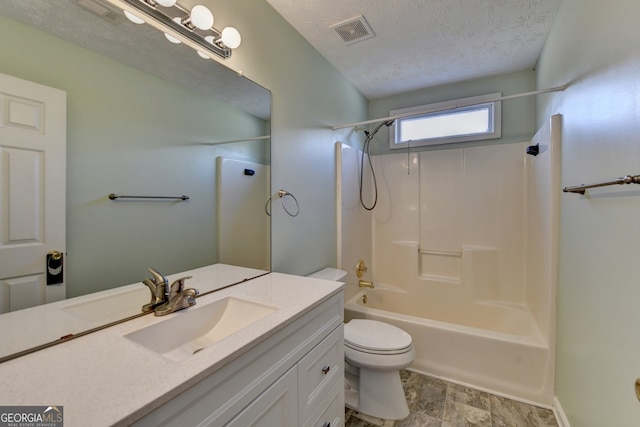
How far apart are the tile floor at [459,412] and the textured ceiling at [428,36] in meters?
2.50

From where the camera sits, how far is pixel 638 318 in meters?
0.85

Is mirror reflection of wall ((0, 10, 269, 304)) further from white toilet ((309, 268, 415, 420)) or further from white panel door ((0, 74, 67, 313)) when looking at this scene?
white toilet ((309, 268, 415, 420))

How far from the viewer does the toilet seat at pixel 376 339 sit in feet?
5.33

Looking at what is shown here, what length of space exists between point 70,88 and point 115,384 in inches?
34.3

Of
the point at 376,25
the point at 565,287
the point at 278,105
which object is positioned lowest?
the point at 565,287

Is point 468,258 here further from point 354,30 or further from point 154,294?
point 154,294

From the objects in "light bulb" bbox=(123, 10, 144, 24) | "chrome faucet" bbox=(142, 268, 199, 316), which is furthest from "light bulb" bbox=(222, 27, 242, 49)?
"chrome faucet" bbox=(142, 268, 199, 316)

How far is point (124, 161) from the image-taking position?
961 millimetres

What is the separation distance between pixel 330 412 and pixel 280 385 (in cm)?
51

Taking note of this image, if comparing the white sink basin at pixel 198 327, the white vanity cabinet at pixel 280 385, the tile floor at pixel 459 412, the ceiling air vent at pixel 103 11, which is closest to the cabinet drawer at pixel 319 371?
the white vanity cabinet at pixel 280 385

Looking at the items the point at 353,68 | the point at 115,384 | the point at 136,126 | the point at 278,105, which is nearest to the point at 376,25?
the point at 353,68

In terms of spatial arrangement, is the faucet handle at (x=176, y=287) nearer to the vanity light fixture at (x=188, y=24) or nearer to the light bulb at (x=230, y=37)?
the vanity light fixture at (x=188, y=24)

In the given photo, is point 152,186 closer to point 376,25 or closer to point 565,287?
point 376,25

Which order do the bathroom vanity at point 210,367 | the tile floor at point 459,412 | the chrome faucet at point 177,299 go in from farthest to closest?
1. the tile floor at point 459,412
2. the chrome faucet at point 177,299
3. the bathroom vanity at point 210,367
